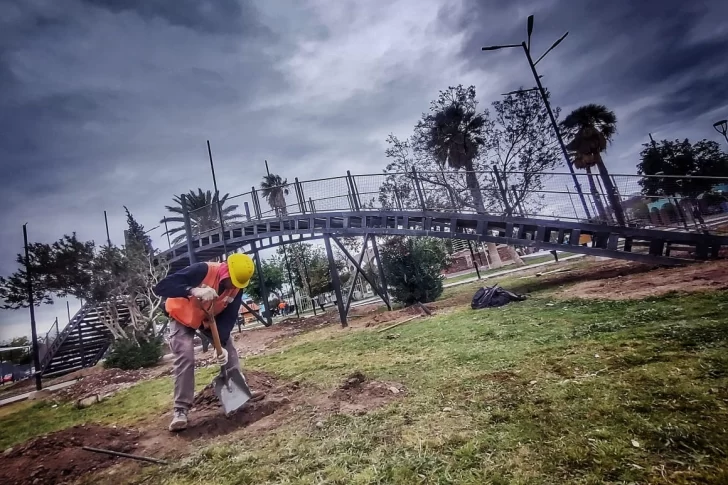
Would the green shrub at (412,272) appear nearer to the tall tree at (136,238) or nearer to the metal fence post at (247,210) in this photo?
the metal fence post at (247,210)

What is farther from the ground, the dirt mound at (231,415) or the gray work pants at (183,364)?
the gray work pants at (183,364)

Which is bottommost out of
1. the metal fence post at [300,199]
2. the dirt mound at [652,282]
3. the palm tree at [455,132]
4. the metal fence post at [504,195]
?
the dirt mound at [652,282]

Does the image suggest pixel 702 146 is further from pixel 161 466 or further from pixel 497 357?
pixel 161 466

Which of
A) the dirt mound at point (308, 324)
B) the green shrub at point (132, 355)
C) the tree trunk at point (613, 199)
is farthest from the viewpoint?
the dirt mound at point (308, 324)

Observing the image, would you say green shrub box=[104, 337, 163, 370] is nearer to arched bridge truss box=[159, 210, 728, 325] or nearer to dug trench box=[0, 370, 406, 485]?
arched bridge truss box=[159, 210, 728, 325]

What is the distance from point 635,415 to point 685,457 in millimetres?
506

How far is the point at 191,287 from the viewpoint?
13.1 ft

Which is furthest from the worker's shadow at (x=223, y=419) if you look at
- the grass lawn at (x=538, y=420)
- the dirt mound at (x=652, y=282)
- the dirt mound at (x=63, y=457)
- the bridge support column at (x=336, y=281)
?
the bridge support column at (x=336, y=281)

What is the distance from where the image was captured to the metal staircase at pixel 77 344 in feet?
54.2

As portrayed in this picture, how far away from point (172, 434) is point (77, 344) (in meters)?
19.6

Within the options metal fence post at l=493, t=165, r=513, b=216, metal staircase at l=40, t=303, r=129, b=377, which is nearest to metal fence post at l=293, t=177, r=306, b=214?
metal fence post at l=493, t=165, r=513, b=216

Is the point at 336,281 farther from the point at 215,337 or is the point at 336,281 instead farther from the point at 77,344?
the point at 77,344

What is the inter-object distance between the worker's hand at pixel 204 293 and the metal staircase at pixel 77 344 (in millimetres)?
16364

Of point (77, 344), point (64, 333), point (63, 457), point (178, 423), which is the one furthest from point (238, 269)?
point (77, 344)
